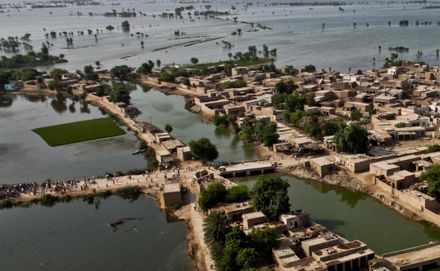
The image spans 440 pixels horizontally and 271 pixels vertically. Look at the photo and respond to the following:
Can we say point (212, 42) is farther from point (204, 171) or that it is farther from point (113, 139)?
point (204, 171)

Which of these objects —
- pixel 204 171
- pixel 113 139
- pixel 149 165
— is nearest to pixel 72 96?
pixel 113 139

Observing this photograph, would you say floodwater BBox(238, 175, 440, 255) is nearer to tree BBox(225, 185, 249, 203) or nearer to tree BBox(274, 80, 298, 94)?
tree BBox(225, 185, 249, 203)

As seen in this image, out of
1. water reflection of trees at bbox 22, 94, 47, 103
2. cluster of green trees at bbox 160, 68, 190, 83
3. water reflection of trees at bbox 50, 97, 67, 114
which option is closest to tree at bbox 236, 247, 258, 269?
water reflection of trees at bbox 50, 97, 67, 114

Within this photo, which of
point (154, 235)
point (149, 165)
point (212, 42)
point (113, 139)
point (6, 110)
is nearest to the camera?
point (154, 235)

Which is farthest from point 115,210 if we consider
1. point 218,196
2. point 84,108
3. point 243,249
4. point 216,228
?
point 84,108

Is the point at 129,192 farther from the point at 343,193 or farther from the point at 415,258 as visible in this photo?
the point at 415,258

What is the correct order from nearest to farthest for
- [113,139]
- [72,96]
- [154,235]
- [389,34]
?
1. [154,235]
2. [113,139]
3. [72,96]
4. [389,34]

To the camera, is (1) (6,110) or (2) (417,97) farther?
(1) (6,110)
